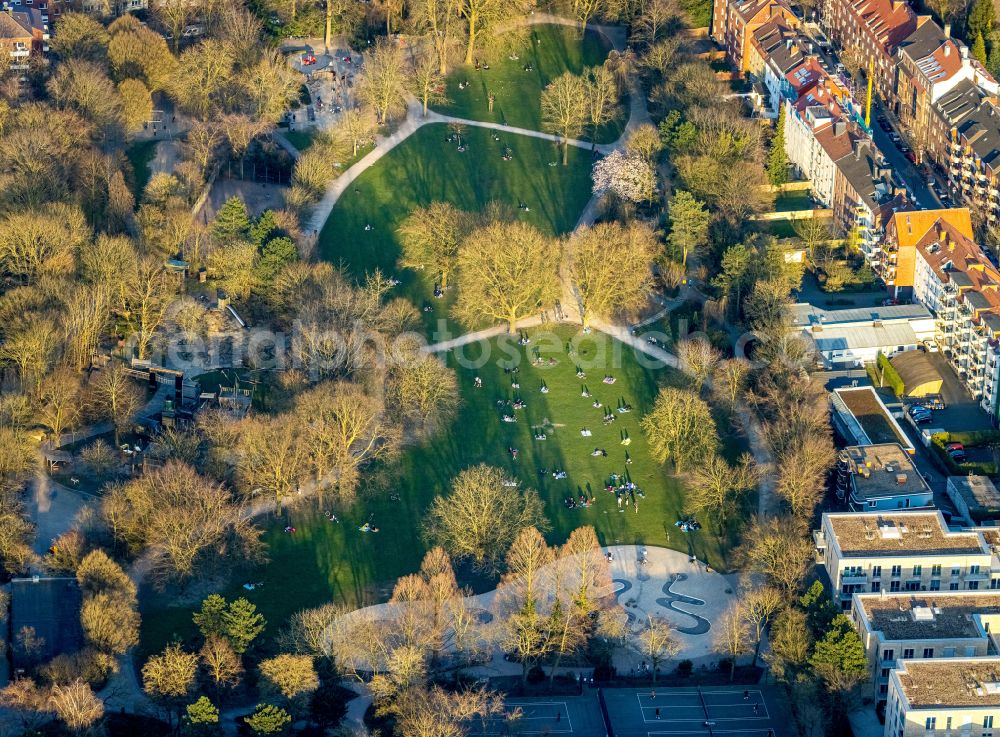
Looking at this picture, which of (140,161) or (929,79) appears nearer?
(140,161)

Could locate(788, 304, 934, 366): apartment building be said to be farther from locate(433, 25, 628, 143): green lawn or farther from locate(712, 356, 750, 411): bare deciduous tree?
locate(433, 25, 628, 143): green lawn

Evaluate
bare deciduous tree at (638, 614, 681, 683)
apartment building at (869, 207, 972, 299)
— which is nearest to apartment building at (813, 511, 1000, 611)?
bare deciduous tree at (638, 614, 681, 683)

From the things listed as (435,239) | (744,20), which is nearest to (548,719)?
(435,239)

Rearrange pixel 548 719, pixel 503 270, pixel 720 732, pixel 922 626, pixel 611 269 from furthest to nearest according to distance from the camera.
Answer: pixel 611 269, pixel 503 270, pixel 922 626, pixel 548 719, pixel 720 732

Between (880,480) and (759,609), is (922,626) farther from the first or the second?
(880,480)

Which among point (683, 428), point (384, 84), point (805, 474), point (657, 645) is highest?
point (384, 84)

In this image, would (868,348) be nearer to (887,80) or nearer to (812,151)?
(812,151)

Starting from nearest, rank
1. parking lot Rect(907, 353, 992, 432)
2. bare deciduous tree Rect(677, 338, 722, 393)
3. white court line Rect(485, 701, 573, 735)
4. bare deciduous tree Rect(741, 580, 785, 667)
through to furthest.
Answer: white court line Rect(485, 701, 573, 735), bare deciduous tree Rect(741, 580, 785, 667), parking lot Rect(907, 353, 992, 432), bare deciduous tree Rect(677, 338, 722, 393)
